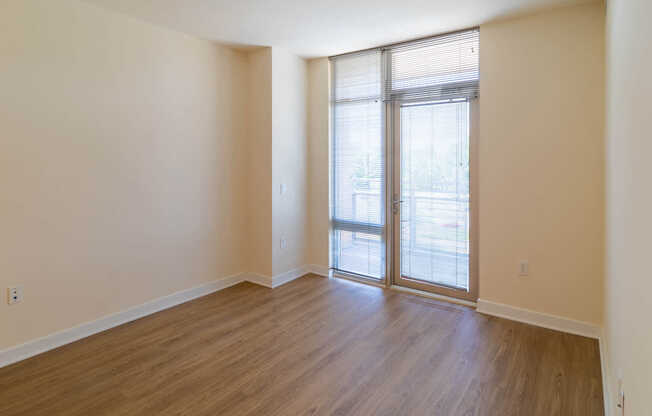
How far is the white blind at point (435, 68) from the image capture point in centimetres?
350

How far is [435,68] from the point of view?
3.70 m

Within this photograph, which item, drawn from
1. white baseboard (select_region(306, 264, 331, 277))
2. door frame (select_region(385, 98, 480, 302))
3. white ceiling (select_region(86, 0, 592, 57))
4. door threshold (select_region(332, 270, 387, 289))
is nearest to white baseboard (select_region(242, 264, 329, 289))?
white baseboard (select_region(306, 264, 331, 277))

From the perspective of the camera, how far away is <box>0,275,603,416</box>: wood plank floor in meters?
2.17

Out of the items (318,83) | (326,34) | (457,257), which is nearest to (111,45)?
(326,34)

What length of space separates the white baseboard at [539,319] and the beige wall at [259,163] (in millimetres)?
2302

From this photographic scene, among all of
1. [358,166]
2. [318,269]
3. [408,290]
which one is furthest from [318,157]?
[408,290]

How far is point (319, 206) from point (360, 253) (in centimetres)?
77

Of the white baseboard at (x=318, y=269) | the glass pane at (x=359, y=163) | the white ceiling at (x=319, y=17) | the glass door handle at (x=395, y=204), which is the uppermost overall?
the white ceiling at (x=319, y=17)

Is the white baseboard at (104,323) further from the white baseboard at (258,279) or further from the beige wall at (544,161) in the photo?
the beige wall at (544,161)

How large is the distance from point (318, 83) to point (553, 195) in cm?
282

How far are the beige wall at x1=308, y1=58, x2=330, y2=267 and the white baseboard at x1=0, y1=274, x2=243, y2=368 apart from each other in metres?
1.12

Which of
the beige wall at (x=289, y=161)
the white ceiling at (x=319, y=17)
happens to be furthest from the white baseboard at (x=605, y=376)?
the beige wall at (x=289, y=161)

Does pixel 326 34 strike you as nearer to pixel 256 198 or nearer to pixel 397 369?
pixel 256 198

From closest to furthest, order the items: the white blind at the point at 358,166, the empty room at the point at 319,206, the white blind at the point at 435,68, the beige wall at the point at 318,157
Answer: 1. the empty room at the point at 319,206
2. the white blind at the point at 435,68
3. the white blind at the point at 358,166
4. the beige wall at the point at 318,157
